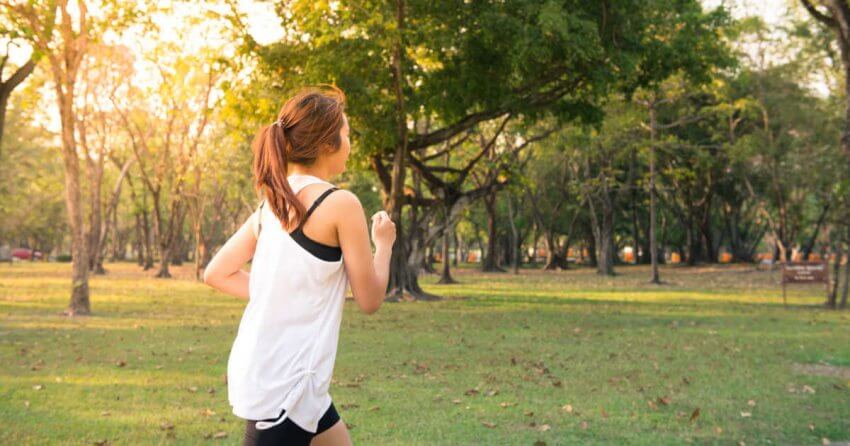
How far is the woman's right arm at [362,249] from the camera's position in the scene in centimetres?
270

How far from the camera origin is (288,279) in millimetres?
2721

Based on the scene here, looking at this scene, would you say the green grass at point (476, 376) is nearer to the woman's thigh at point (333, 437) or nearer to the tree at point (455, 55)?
the woman's thigh at point (333, 437)

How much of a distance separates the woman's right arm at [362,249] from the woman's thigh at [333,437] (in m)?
0.44

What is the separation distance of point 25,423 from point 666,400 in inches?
247

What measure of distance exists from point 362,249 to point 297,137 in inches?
18.3

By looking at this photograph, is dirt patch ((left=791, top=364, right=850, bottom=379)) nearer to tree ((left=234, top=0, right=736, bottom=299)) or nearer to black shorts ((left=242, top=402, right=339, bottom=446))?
tree ((left=234, top=0, right=736, bottom=299))

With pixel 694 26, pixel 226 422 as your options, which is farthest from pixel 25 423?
pixel 694 26

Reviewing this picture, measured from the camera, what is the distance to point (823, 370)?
11805mm

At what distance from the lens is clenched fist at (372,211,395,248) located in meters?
2.81

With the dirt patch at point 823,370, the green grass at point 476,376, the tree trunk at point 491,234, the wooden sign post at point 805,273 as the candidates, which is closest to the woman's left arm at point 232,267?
the green grass at point 476,376

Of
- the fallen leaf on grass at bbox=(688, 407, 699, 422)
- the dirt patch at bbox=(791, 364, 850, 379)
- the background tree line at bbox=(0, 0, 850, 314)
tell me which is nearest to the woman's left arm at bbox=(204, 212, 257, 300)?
the fallen leaf on grass at bbox=(688, 407, 699, 422)

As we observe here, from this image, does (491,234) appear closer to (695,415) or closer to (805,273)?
(805,273)

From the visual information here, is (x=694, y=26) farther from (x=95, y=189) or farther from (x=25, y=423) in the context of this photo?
(x=95, y=189)

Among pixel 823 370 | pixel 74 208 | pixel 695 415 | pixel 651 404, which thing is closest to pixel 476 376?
pixel 651 404
